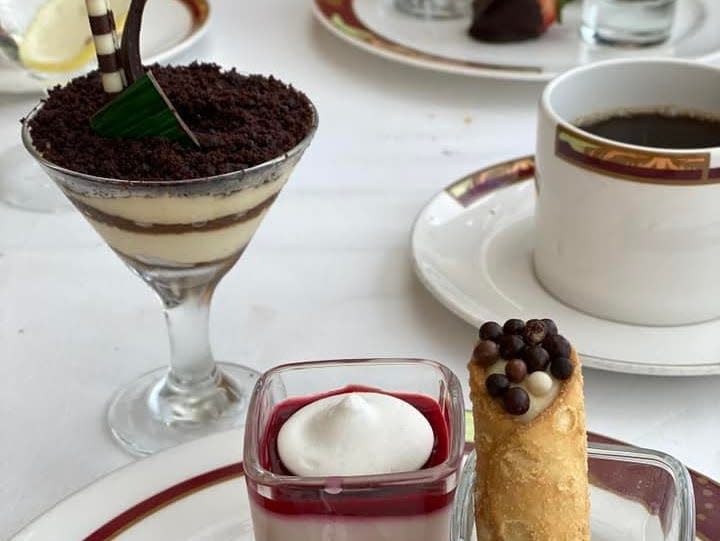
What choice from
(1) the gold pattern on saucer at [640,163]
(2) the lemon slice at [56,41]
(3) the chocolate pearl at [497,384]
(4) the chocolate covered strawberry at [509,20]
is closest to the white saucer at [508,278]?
(1) the gold pattern on saucer at [640,163]

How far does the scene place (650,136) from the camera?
824 mm

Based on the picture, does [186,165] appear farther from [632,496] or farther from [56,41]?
[56,41]

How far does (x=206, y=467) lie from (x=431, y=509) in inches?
7.0

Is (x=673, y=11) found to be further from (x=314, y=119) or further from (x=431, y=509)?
(x=431, y=509)

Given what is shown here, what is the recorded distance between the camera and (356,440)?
0.53m

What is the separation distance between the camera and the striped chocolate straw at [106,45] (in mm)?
681

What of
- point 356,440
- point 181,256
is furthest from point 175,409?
point 356,440

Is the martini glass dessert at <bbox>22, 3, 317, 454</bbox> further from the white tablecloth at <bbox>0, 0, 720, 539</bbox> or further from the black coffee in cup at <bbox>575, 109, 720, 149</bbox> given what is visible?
the black coffee in cup at <bbox>575, 109, 720, 149</bbox>

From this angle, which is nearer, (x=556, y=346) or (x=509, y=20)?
(x=556, y=346)

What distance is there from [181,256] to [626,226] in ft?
1.07

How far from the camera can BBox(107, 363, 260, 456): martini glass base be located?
728 mm

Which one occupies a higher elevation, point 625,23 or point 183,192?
point 183,192

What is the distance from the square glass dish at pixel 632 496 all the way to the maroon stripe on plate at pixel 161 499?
168 millimetres

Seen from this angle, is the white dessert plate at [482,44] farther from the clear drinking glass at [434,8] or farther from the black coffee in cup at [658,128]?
the black coffee in cup at [658,128]
